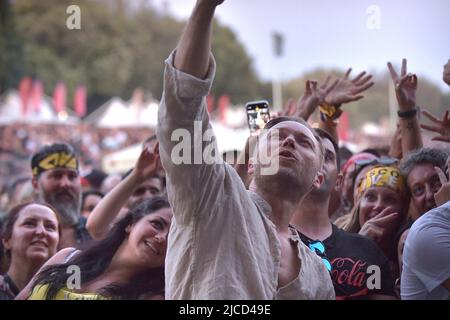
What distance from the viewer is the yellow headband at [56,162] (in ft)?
15.7

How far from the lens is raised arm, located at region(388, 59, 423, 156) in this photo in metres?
4.04

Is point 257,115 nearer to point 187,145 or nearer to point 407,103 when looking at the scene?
point 407,103

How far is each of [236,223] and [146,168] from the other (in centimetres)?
199

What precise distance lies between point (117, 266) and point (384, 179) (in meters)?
1.52

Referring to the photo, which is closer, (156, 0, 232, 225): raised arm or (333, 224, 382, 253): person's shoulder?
(156, 0, 232, 225): raised arm

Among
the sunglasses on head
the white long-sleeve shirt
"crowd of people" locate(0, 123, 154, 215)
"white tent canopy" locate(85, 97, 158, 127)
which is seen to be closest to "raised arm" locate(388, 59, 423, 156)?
the sunglasses on head

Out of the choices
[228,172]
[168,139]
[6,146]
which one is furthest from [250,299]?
A: [6,146]

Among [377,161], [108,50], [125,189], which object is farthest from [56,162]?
[108,50]

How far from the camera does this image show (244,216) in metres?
2.15

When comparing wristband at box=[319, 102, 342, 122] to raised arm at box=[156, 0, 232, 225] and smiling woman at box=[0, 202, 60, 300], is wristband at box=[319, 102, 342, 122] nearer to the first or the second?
smiling woman at box=[0, 202, 60, 300]

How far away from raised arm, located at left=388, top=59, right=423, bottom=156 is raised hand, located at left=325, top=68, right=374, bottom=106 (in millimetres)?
230

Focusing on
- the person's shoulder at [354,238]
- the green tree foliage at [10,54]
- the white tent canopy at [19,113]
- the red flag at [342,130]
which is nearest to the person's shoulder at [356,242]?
the person's shoulder at [354,238]

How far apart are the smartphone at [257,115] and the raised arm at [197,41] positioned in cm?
127

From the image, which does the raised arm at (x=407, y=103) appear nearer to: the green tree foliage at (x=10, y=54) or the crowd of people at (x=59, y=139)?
the crowd of people at (x=59, y=139)
